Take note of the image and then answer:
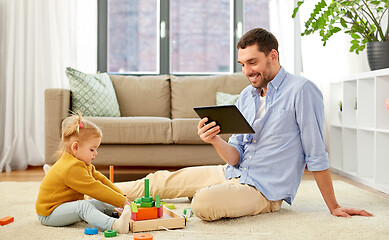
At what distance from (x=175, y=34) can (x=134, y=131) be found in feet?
5.70

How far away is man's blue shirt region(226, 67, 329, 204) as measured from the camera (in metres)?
1.94

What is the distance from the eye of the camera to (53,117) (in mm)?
3273

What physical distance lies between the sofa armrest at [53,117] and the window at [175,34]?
1.35 meters

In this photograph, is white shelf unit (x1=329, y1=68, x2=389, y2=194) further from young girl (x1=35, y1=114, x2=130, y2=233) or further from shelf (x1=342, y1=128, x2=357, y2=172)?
young girl (x1=35, y1=114, x2=130, y2=233)

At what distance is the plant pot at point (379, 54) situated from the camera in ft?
9.94

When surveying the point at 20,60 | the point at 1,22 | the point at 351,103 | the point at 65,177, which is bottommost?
the point at 65,177

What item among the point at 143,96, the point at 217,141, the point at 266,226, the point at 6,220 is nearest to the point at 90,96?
the point at 143,96

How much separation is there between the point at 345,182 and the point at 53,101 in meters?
2.05

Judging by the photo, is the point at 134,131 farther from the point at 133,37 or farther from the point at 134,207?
the point at 133,37

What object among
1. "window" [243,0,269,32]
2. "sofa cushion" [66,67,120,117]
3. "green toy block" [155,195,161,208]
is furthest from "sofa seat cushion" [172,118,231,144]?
"window" [243,0,269,32]

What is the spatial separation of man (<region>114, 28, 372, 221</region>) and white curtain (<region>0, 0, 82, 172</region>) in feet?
8.72

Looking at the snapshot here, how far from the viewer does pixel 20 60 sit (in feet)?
13.7

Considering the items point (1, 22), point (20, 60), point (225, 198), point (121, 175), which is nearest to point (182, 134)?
point (121, 175)

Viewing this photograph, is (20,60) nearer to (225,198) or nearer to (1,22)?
(1,22)
